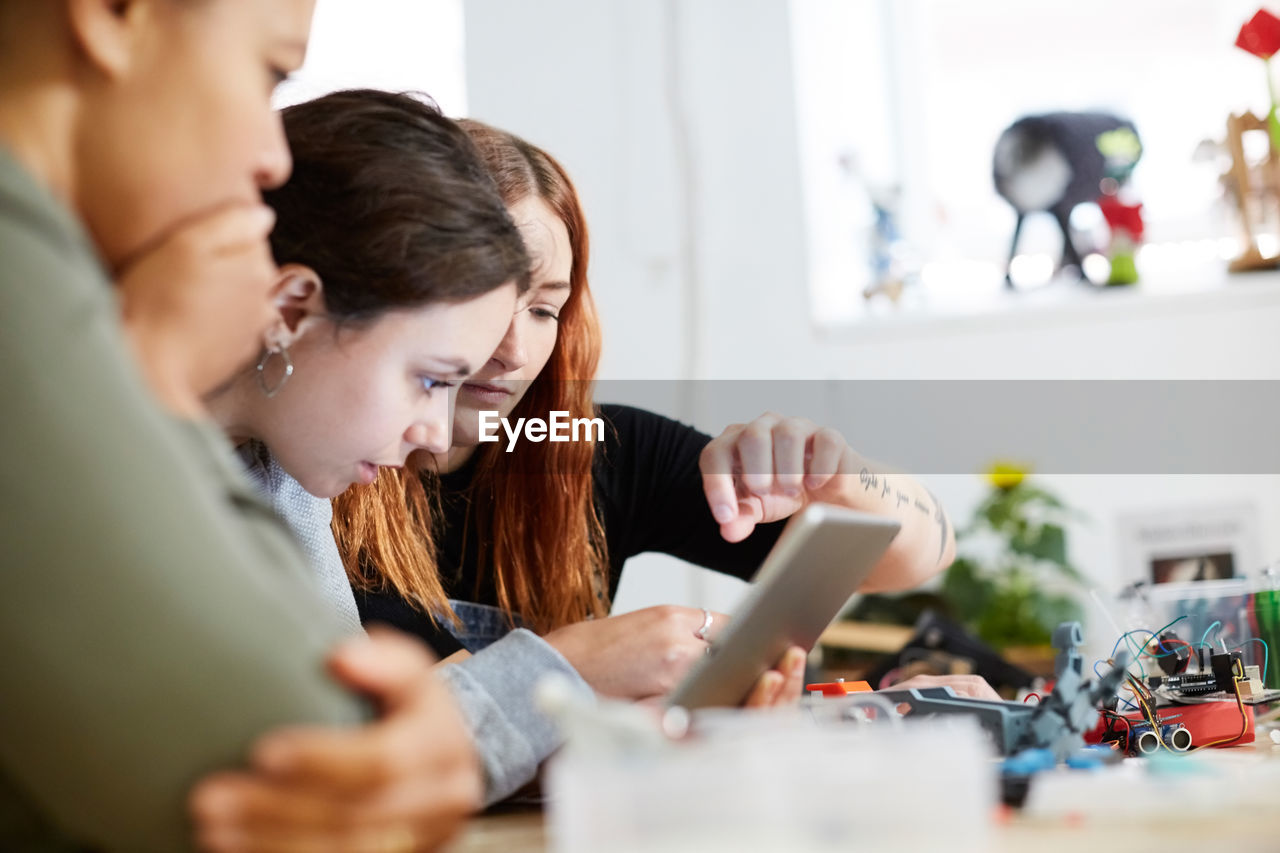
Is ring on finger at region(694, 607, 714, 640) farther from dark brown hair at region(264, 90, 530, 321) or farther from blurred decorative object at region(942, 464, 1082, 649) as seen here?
blurred decorative object at region(942, 464, 1082, 649)

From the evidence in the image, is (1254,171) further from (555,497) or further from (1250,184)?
(555,497)

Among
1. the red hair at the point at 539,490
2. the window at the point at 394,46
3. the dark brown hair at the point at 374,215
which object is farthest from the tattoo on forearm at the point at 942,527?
the window at the point at 394,46

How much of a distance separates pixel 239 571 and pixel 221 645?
3cm

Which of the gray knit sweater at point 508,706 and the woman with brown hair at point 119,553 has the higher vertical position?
the woman with brown hair at point 119,553

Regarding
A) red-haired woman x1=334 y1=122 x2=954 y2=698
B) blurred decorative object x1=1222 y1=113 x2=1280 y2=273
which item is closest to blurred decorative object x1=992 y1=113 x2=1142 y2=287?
blurred decorative object x1=1222 y1=113 x2=1280 y2=273

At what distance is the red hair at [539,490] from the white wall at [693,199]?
45.3 inches

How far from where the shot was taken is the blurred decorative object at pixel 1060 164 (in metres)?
2.47

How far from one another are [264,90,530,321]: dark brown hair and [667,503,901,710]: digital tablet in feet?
1.16

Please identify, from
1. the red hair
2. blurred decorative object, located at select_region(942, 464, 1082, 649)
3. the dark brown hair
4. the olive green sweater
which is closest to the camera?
the olive green sweater

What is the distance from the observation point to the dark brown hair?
93 centimetres

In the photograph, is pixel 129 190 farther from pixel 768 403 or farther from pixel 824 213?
pixel 824 213

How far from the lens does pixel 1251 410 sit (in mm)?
2258

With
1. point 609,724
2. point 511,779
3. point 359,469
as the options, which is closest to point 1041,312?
point 359,469

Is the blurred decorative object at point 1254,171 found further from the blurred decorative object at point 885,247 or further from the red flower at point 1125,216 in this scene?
the blurred decorative object at point 885,247
